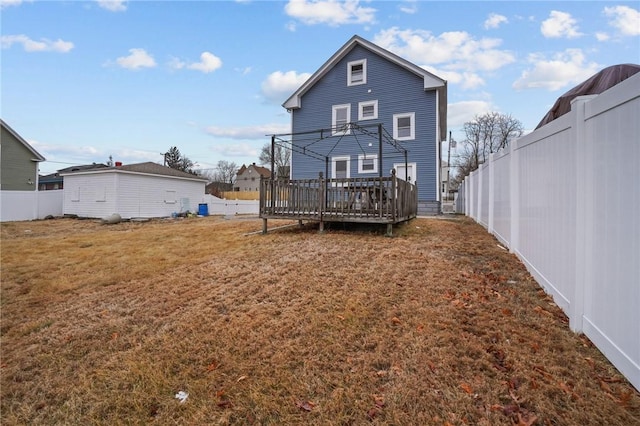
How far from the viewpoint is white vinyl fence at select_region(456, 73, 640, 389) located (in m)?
1.83

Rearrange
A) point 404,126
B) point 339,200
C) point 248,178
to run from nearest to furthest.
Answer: point 339,200 → point 404,126 → point 248,178

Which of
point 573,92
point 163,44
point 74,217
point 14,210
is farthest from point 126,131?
point 573,92

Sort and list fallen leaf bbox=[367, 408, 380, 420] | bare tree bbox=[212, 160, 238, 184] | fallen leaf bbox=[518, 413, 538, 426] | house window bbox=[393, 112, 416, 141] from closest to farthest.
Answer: fallen leaf bbox=[518, 413, 538, 426] < fallen leaf bbox=[367, 408, 380, 420] < house window bbox=[393, 112, 416, 141] < bare tree bbox=[212, 160, 238, 184]

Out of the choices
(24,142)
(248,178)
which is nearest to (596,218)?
(24,142)

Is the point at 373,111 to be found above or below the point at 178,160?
below

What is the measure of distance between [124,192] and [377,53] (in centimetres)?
1554

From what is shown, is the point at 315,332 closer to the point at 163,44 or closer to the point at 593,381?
the point at 593,381

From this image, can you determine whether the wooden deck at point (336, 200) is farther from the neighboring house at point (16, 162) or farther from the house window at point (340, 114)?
the neighboring house at point (16, 162)

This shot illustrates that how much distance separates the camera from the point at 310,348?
8.85 feet

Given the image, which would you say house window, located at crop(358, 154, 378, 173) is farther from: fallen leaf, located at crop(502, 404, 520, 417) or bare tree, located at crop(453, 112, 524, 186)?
bare tree, located at crop(453, 112, 524, 186)

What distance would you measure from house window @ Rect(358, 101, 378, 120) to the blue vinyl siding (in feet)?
0.62

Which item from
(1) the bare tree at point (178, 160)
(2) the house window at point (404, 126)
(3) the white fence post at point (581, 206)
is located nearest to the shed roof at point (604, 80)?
(3) the white fence post at point (581, 206)

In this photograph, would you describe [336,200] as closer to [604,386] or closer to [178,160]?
[604,386]

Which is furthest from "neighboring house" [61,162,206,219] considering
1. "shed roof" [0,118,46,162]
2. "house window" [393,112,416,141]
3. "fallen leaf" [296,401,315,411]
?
"fallen leaf" [296,401,315,411]
